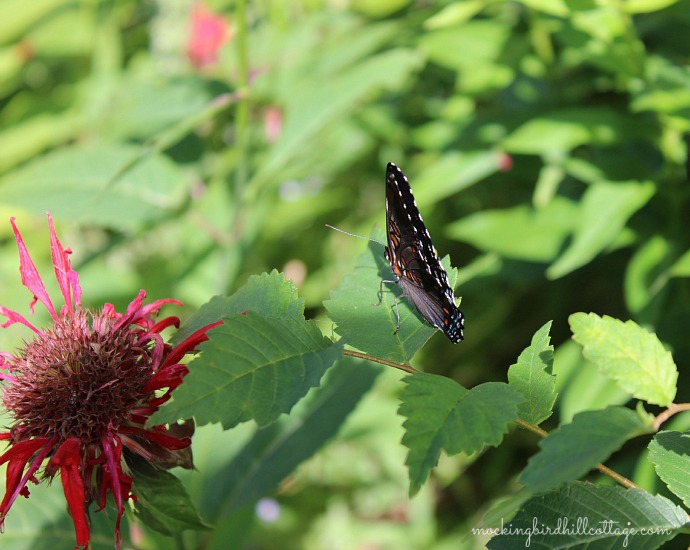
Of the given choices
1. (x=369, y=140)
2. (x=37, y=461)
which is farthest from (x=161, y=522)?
(x=369, y=140)

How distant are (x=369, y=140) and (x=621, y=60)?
→ 81 centimetres

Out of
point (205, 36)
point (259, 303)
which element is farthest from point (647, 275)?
point (205, 36)

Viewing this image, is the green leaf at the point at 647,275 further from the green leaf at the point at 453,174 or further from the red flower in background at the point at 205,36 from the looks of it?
the red flower in background at the point at 205,36

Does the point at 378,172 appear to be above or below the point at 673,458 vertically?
below

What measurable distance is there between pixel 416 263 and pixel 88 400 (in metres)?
0.42

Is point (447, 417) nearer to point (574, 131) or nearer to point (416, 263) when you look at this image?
point (416, 263)

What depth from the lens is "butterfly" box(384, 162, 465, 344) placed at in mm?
804

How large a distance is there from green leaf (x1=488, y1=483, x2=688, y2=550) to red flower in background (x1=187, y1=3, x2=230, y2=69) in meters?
1.71

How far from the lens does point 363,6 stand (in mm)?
1884

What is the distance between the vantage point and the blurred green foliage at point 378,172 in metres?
1.19

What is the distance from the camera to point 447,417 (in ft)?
1.82

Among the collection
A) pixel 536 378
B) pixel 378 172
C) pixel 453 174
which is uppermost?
pixel 536 378

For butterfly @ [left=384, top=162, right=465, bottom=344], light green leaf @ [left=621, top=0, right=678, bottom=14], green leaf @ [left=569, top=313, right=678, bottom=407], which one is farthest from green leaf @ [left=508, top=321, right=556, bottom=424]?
light green leaf @ [left=621, top=0, right=678, bottom=14]

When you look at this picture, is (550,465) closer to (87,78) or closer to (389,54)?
(389,54)
